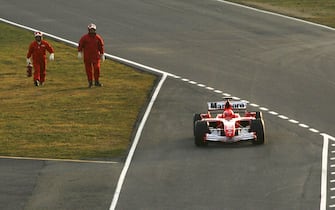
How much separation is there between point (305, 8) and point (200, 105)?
2406cm

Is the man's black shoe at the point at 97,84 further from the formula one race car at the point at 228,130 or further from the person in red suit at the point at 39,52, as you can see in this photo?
the formula one race car at the point at 228,130

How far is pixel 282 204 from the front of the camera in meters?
26.9

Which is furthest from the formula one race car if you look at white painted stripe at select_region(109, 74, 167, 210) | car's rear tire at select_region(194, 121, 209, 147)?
white painted stripe at select_region(109, 74, 167, 210)

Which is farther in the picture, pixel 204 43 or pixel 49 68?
pixel 204 43

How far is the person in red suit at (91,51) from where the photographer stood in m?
42.4

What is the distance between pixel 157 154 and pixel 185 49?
18.2 meters

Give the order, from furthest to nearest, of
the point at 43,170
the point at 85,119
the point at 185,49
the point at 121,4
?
the point at 121,4
the point at 185,49
the point at 85,119
the point at 43,170

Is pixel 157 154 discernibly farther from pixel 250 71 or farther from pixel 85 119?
pixel 250 71

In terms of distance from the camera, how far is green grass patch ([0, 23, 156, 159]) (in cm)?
3334

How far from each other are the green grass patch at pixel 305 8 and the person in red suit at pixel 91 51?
17349mm

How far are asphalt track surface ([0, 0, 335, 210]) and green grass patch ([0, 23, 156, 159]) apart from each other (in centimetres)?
84

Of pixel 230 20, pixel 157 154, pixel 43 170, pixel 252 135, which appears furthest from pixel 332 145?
pixel 230 20

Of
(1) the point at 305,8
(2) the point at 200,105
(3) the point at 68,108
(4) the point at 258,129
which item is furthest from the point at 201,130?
(1) the point at 305,8

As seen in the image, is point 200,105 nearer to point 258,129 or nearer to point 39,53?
point 258,129
